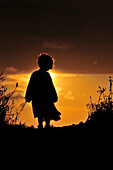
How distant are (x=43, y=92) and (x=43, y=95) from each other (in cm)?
9

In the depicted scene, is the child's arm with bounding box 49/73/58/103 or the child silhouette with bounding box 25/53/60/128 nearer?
the child silhouette with bounding box 25/53/60/128

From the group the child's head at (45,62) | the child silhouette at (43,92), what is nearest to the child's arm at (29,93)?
the child silhouette at (43,92)

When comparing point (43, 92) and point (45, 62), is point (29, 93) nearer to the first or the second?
point (43, 92)

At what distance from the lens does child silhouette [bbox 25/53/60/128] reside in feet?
29.1

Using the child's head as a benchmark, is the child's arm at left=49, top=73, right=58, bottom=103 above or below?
below

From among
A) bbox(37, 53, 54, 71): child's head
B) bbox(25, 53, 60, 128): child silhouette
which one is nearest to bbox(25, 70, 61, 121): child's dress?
bbox(25, 53, 60, 128): child silhouette

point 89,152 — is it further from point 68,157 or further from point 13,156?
point 13,156

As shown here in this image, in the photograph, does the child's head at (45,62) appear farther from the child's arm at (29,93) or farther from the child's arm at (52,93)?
the child's arm at (29,93)

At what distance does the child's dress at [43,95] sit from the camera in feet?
29.1

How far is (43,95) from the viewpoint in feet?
29.4

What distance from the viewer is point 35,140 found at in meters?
6.54

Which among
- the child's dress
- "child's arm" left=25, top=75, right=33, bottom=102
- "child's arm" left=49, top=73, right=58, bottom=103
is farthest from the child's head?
"child's arm" left=25, top=75, right=33, bottom=102

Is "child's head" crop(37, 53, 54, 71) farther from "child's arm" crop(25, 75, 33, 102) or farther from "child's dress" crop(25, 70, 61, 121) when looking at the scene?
"child's arm" crop(25, 75, 33, 102)

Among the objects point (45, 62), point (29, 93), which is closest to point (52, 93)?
point (29, 93)
